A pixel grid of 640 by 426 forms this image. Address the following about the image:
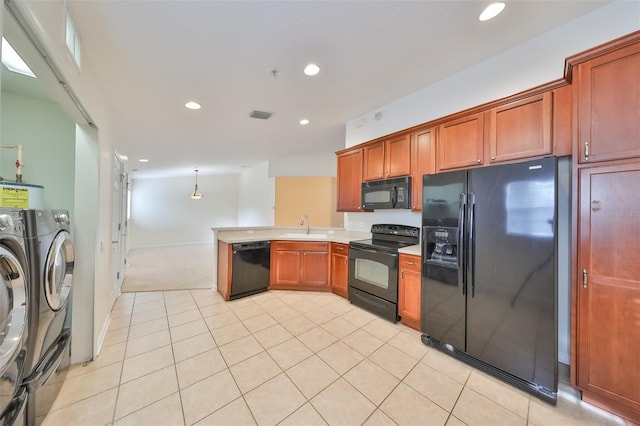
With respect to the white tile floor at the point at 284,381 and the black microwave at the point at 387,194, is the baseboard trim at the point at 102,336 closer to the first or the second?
the white tile floor at the point at 284,381

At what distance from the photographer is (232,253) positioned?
11.2ft

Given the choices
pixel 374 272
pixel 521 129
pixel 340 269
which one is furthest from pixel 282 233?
pixel 521 129

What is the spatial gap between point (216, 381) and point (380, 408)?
1.23m

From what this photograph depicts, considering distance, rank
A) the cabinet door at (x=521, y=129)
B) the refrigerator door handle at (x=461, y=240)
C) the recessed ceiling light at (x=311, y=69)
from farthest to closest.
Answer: the recessed ceiling light at (x=311, y=69)
the refrigerator door handle at (x=461, y=240)
the cabinet door at (x=521, y=129)

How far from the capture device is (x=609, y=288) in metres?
1.49

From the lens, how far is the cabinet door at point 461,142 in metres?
2.30

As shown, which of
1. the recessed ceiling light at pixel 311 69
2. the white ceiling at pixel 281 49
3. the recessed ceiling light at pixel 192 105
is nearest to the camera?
the white ceiling at pixel 281 49

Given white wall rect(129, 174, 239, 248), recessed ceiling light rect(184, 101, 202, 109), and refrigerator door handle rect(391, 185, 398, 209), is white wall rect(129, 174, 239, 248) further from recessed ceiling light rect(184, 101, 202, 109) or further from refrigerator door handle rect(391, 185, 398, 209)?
refrigerator door handle rect(391, 185, 398, 209)

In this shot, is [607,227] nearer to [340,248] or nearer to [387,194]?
[387,194]

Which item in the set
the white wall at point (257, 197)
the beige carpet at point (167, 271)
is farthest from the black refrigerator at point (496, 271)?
the white wall at point (257, 197)

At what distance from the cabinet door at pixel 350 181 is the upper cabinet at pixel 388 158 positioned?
0.15 meters

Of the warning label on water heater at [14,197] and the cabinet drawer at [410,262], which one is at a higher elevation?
the warning label on water heater at [14,197]

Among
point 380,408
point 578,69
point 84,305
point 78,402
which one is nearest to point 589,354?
point 380,408

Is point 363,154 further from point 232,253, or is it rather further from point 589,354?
point 589,354
